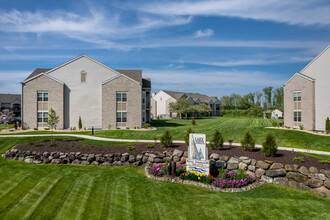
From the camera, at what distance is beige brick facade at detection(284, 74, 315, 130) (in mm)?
26438

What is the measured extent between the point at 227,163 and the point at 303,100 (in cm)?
2229

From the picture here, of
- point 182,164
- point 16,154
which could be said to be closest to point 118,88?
point 16,154

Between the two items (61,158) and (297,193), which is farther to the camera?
(61,158)

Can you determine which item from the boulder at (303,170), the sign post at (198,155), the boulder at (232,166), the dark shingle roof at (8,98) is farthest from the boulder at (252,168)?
the dark shingle roof at (8,98)

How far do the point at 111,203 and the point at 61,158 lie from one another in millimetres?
7093

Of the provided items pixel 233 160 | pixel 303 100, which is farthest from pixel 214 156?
pixel 303 100

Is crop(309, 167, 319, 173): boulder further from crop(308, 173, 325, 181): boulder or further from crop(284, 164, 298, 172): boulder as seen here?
crop(284, 164, 298, 172): boulder

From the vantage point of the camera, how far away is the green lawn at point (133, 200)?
23.2 feet

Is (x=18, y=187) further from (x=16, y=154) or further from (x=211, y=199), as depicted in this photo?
(x=211, y=199)

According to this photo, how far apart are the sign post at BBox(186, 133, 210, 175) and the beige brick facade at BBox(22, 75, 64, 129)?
23777 mm

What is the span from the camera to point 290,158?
11.2 m

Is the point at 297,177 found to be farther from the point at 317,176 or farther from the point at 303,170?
the point at 317,176

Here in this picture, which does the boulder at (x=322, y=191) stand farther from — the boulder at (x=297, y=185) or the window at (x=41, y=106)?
the window at (x=41, y=106)

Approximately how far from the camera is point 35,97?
28562mm
